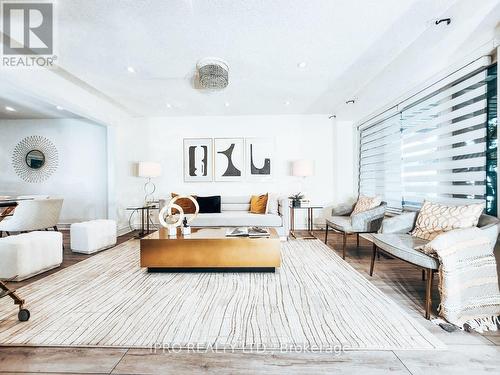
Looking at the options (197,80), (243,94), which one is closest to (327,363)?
(197,80)

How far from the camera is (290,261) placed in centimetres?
320

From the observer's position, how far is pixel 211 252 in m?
2.70

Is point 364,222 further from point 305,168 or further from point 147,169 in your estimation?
point 147,169

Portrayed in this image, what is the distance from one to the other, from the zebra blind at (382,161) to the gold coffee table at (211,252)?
7.81ft

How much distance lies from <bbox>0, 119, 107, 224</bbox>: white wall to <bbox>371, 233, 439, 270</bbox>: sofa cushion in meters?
5.59

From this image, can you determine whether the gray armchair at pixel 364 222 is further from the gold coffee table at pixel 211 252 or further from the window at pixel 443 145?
the gold coffee table at pixel 211 252

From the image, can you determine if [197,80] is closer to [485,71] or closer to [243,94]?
[243,94]

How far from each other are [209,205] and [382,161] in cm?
312

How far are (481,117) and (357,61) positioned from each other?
137cm

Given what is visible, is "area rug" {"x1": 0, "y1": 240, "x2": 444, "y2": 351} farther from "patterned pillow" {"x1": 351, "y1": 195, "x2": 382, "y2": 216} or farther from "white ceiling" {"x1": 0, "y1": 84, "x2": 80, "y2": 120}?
"white ceiling" {"x1": 0, "y1": 84, "x2": 80, "y2": 120}

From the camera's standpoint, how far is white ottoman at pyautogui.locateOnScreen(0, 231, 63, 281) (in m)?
2.54

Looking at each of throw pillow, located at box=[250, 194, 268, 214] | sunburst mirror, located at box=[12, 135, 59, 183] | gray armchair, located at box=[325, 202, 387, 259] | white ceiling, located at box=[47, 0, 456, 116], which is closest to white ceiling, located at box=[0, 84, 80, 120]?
sunburst mirror, located at box=[12, 135, 59, 183]

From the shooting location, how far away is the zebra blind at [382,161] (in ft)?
12.7

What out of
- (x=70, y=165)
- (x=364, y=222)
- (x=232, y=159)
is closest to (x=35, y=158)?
(x=70, y=165)
